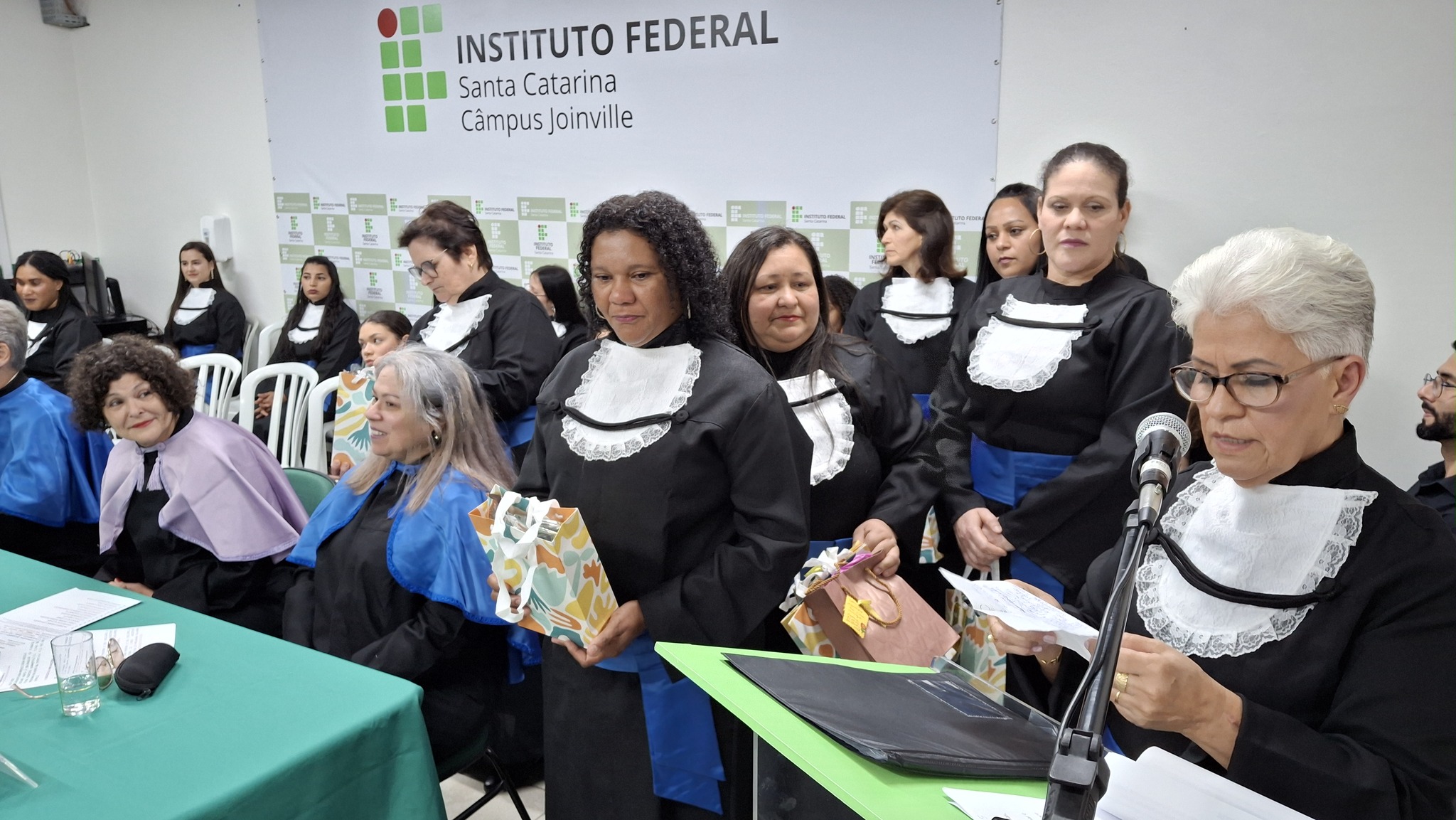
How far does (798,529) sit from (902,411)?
638 millimetres

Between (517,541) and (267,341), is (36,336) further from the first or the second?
(517,541)

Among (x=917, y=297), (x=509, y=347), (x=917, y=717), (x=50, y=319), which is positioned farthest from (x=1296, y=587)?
(x=50, y=319)

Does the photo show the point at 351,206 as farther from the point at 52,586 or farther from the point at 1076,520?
the point at 1076,520

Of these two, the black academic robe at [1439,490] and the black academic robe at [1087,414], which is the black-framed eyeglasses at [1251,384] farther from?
the black academic robe at [1439,490]

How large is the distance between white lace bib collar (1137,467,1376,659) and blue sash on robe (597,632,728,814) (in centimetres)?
91

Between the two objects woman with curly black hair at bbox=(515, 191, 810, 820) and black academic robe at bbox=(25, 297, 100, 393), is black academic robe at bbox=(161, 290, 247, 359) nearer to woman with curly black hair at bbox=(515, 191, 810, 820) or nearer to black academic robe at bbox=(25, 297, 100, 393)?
black academic robe at bbox=(25, 297, 100, 393)

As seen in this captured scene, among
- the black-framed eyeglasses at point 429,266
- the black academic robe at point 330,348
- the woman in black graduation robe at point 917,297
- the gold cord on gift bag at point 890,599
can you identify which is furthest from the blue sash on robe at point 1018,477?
the black academic robe at point 330,348

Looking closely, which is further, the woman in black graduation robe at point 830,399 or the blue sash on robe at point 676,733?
the woman in black graduation robe at point 830,399

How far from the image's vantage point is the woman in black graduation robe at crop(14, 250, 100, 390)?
4.98 m

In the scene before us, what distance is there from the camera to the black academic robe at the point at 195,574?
8.41ft

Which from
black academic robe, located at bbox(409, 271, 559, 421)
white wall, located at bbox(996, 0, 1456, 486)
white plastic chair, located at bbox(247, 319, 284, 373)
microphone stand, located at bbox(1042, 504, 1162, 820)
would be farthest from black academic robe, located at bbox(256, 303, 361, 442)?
microphone stand, located at bbox(1042, 504, 1162, 820)

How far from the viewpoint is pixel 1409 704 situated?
1.01 metres

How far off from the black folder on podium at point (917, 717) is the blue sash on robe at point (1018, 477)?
3.78 feet

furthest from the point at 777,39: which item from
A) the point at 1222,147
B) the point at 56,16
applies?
the point at 56,16
